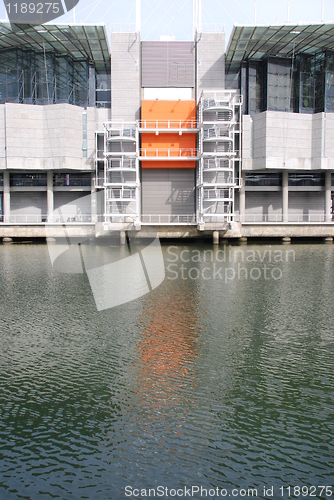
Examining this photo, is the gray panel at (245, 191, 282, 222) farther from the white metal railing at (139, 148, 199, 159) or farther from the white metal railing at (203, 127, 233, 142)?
the white metal railing at (139, 148, 199, 159)

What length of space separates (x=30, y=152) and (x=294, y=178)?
2939cm

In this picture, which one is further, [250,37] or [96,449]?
[250,37]

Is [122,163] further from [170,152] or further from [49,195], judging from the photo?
[49,195]

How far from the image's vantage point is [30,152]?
161ft

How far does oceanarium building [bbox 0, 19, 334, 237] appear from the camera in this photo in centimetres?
4759

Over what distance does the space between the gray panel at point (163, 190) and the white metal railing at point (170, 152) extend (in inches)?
69.4

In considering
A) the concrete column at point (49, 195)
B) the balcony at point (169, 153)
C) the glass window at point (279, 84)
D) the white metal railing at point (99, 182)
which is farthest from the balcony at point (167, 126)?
the concrete column at point (49, 195)

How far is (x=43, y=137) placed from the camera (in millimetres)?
49469

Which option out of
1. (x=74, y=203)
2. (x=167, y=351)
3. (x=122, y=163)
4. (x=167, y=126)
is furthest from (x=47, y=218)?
(x=167, y=351)

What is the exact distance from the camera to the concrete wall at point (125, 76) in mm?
48219

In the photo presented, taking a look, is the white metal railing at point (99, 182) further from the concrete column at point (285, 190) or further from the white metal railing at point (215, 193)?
the concrete column at point (285, 190)

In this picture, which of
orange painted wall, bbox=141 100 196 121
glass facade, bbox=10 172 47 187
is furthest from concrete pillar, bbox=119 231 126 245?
glass facade, bbox=10 172 47 187

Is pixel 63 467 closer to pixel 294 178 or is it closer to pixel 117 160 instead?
pixel 117 160

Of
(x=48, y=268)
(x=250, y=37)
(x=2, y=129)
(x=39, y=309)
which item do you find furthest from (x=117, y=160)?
(x=39, y=309)
